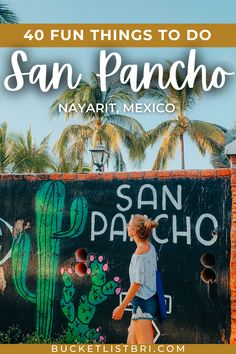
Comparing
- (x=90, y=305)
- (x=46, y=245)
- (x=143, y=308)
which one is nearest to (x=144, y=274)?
(x=143, y=308)

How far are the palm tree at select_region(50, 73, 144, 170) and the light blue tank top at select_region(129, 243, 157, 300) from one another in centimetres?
1823

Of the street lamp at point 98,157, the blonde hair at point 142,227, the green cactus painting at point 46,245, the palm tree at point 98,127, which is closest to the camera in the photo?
the blonde hair at point 142,227

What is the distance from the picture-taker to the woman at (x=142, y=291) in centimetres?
650

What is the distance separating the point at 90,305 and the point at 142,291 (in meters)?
2.55

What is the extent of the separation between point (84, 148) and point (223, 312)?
59.5 feet

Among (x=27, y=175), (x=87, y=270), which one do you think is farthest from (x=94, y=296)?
(x=27, y=175)

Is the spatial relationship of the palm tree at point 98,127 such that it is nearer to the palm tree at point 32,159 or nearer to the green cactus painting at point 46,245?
the palm tree at point 32,159

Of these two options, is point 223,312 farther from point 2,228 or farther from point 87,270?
point 2,228

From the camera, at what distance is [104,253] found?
356 inches

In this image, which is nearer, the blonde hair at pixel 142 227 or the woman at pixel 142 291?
the woman at pixel 142 291

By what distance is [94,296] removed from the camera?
8.98 metres

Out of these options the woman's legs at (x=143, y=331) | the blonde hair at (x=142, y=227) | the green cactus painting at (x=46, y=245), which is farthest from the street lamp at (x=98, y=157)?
the woman's legs at (x=143, y=331)

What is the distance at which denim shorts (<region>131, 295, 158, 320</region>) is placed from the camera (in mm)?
6516
